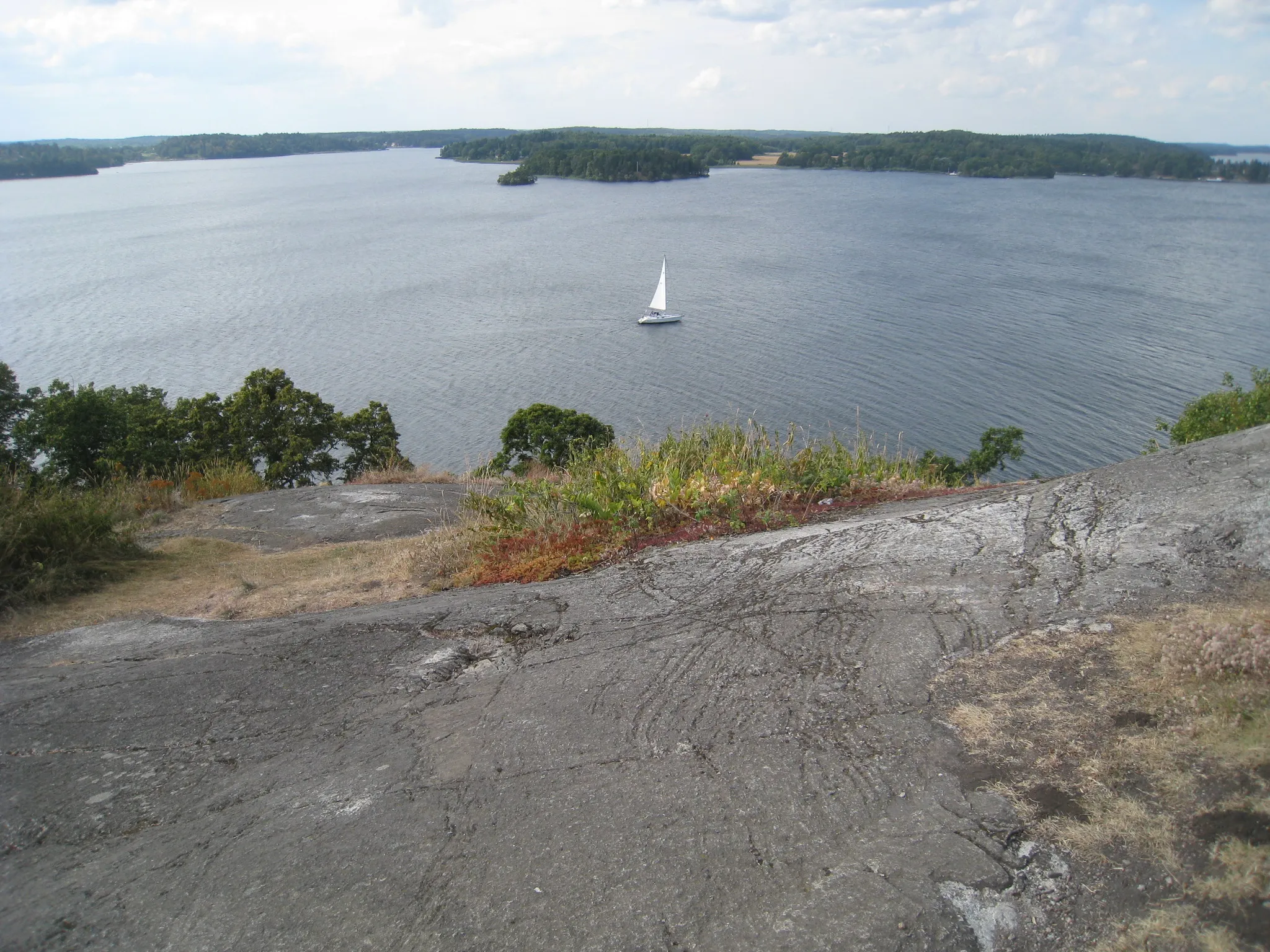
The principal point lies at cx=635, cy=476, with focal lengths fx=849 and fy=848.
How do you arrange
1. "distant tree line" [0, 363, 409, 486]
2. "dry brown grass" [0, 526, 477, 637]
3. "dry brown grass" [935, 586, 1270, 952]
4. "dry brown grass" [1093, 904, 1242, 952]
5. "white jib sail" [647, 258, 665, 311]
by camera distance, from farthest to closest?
"white jib sail" [647, 258, 665, 311], "distant tree line" [0, 363, 409, 486], "dry brown grass" [0, 526, 477, 637], "dry brown grass" [935, 586, 1270, 952], "dry brown grass" [1093, 904, 1242, 952]

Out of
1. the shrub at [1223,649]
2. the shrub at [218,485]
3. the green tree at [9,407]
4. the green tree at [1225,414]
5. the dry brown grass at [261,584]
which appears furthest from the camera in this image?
the green tree at [9,407]

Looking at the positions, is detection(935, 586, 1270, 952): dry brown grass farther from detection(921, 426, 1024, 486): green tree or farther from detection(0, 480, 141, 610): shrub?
detection(921, 426, 1024, 486): green tree

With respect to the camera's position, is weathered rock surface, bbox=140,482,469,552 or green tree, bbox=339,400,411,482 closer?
weathered rock surface, bbox=140,482,469,552

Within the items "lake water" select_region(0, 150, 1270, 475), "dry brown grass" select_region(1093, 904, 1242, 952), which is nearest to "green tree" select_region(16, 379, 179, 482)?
"lake water" select_region(0, 150, 1270, 475)

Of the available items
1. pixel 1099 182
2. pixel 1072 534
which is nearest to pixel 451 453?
pixel 1072 534

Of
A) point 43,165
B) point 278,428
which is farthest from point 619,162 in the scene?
point 278,428

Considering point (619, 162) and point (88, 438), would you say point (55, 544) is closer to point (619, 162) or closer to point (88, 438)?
point (88, 438)

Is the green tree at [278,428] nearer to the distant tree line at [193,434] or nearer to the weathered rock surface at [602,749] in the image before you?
the distant tree line at [193,434]

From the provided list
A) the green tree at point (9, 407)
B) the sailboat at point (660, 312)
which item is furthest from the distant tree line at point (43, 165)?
the green tree at point (9, 407)
